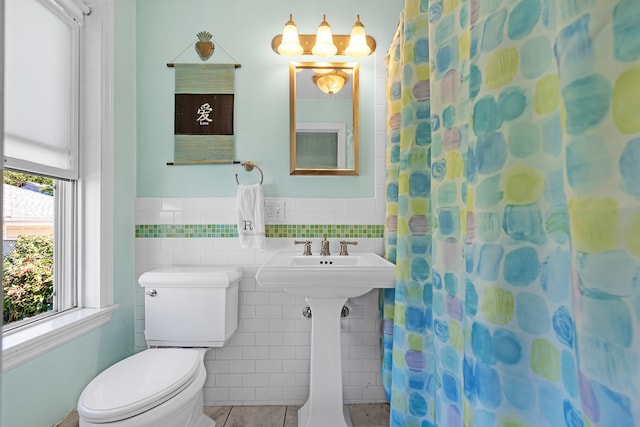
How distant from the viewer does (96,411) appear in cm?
115

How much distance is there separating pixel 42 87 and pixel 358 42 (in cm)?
151

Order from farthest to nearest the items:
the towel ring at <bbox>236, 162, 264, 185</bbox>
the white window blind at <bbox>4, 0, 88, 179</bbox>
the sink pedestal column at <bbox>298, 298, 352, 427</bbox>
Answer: the towel ring at <bbox>236, 162, 264, 185</bbox> < the sink pedestal column at <bbox>298, 298, 352, 427</bbox> < the white window blind at <bbox>4, 0, 88, 179</bbox>

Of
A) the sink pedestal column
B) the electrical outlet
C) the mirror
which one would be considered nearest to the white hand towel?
the electrical outlet

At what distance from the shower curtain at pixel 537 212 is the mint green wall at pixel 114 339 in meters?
1.44

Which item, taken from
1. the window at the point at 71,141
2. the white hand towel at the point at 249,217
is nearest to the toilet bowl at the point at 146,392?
the window at the point at 71,141

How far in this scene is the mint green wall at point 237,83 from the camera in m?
2.07

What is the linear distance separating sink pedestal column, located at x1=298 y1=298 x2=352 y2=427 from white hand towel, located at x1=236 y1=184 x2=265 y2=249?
0.54 meters

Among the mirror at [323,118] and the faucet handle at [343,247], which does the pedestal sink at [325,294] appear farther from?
the mirror at [323,118]

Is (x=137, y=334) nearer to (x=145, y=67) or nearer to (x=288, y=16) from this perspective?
(x=145, y=67)

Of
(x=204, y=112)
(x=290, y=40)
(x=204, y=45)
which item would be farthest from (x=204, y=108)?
(x=290, y=40)

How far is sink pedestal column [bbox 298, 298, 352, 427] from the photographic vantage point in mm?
1655

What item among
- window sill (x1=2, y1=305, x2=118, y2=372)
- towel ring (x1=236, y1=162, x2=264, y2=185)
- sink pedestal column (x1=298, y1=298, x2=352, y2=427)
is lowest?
sink pedestal column (x1=298, y1=298, x2=352, y2=427)

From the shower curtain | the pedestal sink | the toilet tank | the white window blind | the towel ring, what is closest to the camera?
the shower curtain

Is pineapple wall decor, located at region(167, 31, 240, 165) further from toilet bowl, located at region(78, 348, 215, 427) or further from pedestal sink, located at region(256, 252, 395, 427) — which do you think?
toilet bowl, located at region(78, 348, 215, 427)
